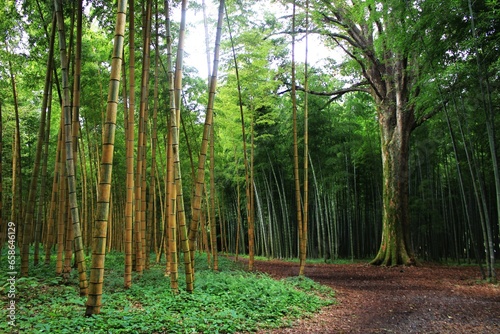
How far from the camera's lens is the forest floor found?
3.38 m

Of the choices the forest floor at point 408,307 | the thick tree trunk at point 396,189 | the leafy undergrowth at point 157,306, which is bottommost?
the forest floor at point 408,307

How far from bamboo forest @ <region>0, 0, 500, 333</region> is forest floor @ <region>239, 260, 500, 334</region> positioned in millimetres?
83

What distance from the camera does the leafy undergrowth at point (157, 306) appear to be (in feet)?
8.56

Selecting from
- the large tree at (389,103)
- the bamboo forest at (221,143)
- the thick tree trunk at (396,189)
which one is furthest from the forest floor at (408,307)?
the large tree at (389,103)

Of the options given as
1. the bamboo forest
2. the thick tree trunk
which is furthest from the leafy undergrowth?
the thick tree trunk

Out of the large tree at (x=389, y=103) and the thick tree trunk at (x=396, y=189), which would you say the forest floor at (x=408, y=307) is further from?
the large tree at (x=389, y=103)

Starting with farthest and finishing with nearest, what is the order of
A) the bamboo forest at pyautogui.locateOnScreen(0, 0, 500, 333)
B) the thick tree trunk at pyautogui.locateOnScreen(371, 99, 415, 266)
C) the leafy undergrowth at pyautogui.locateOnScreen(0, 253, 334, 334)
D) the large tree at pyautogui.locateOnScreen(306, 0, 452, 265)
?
the thick tree trunk at pyautogui.locateOnScreen(371, 99, 415, 266), the large tree at pyautogui.locateOnScreen(306, 0, 452, 265), the bamboo forest at pyautogui.locateOnScreen(0, 0, 500, 333), the leafy undergrowth at pyautogui.locateOnScreen(0, 253, 334, 334)

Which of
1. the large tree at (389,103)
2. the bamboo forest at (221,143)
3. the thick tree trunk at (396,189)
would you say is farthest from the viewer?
the thick tree trunk at (396,189)

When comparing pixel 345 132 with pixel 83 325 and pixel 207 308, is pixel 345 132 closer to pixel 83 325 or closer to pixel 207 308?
pixel 207 308

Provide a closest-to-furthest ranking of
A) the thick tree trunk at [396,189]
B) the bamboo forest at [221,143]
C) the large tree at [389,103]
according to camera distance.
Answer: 1. the bamboo forest at [221,143]
2. the large tree at [389,103]
3. the thick tree trunk at [396,189]

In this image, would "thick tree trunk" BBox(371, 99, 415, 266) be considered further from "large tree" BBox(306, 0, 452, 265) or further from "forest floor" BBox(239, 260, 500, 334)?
"forest floor" BBox(239, 260, 500, 334)

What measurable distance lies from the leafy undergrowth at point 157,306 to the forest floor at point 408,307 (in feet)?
0.97

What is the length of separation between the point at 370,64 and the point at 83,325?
9.55 metres

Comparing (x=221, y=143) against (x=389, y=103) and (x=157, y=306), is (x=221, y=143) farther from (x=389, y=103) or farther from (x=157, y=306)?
(x=157, y=306)
